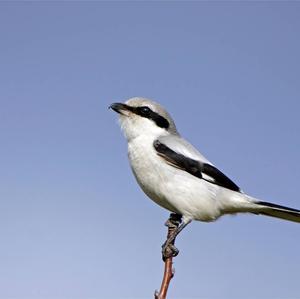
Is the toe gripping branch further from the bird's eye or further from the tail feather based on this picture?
the bird's eye

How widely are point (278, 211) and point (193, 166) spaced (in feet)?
3.33

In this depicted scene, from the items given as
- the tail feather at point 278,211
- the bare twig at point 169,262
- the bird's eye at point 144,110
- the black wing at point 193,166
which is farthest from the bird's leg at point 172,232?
the bird's eye at point 144,110

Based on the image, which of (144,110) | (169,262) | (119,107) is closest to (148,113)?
(144,110)

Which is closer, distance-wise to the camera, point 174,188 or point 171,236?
point 171,236

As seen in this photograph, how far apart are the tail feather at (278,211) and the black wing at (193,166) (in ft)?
1.24

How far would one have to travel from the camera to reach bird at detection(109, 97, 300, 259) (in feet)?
17.2

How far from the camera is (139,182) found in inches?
213

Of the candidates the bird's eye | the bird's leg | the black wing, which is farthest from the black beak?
the bird's leg

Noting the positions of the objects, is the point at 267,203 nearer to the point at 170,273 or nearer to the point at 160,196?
the point at 160,196

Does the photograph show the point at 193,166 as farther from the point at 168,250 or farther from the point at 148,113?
the point at 168,250

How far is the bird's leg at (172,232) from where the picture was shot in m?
4.33

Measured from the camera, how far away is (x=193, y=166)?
5.39 metres

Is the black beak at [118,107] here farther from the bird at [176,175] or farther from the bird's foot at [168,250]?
the bird's foot at [168,250]

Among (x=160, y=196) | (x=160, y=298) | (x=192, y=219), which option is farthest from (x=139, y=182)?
(x=160, y=298)
